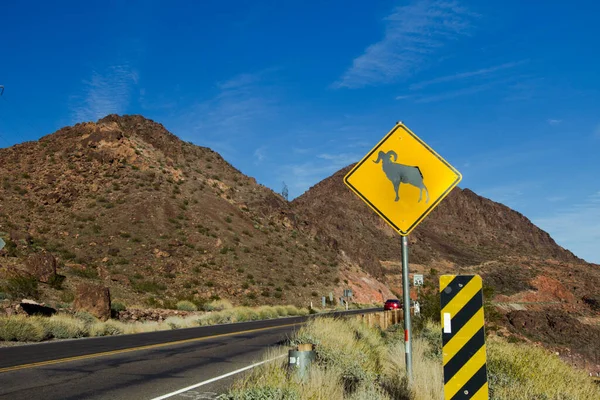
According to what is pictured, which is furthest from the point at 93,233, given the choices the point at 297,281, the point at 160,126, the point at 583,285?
the point at 583,285

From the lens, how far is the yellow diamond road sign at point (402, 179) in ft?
20.3

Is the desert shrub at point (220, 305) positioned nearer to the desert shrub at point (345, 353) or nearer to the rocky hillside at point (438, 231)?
the desert shrub at point (345, 353)

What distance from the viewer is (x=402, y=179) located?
20.8 feet

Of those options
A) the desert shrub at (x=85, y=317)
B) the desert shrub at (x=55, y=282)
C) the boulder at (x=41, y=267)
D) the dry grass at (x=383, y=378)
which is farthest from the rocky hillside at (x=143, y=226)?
the dry grass at (x=383, y=378)

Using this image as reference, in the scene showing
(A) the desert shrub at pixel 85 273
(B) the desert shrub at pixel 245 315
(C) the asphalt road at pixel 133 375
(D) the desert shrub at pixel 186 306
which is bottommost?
(C) the asphalt road at pixel 133 375

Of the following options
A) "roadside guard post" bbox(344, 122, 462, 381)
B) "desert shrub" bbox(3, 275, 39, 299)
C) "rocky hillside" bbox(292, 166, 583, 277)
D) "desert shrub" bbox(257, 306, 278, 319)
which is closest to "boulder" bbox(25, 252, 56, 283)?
"desert shrub" bbox(3, 275, 39, 299)

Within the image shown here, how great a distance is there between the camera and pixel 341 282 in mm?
56812

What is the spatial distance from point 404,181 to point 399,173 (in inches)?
4.7

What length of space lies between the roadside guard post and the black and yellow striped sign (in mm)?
1142

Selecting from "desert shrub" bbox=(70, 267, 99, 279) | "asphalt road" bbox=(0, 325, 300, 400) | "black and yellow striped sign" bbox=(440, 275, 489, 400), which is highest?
"desert shrub" bbox=(70, 267, 99, 279)

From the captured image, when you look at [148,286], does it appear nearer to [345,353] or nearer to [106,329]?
[106,329]

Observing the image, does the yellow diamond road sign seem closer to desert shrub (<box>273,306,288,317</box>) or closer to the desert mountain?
the desert mountain

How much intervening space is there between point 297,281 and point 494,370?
136 feet

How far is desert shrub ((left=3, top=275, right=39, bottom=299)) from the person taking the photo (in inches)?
1023
